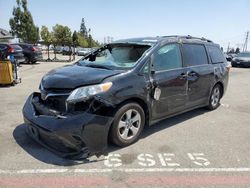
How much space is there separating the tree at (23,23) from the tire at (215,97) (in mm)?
37943

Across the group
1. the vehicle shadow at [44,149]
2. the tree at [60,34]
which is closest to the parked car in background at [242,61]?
the tree at [60,34]

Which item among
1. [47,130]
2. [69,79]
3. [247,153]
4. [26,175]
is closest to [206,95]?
[247,153]

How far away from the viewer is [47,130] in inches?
140

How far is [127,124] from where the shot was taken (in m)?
4.14

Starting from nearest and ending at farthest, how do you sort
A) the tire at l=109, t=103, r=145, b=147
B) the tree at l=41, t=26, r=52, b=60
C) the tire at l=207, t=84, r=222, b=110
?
1. the tire at l=109, t=103, r=145, b=147
2. the tire at l=207, t=84, r=222, b=110
3. the tree at l=41, t=26, r=52, b=60

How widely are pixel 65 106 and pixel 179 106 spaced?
7.64 ft

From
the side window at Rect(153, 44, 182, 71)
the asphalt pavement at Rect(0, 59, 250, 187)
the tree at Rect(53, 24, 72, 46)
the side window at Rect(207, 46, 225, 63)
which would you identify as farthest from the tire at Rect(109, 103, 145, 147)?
the tree at Rect(53, 24, 72, 46)

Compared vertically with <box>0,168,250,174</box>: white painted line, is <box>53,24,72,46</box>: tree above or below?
above

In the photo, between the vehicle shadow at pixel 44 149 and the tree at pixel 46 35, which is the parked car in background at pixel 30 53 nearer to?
the tree at pixel 46 35

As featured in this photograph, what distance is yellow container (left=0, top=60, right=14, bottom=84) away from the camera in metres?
9.11

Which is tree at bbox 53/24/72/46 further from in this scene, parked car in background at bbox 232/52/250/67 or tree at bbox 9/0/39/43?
parked car in background at bbox 232/52/250/67

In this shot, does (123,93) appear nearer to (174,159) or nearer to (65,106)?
(65,106)

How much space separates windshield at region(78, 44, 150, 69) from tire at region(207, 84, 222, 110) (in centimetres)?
260

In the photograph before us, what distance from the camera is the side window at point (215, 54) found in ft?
20.7
